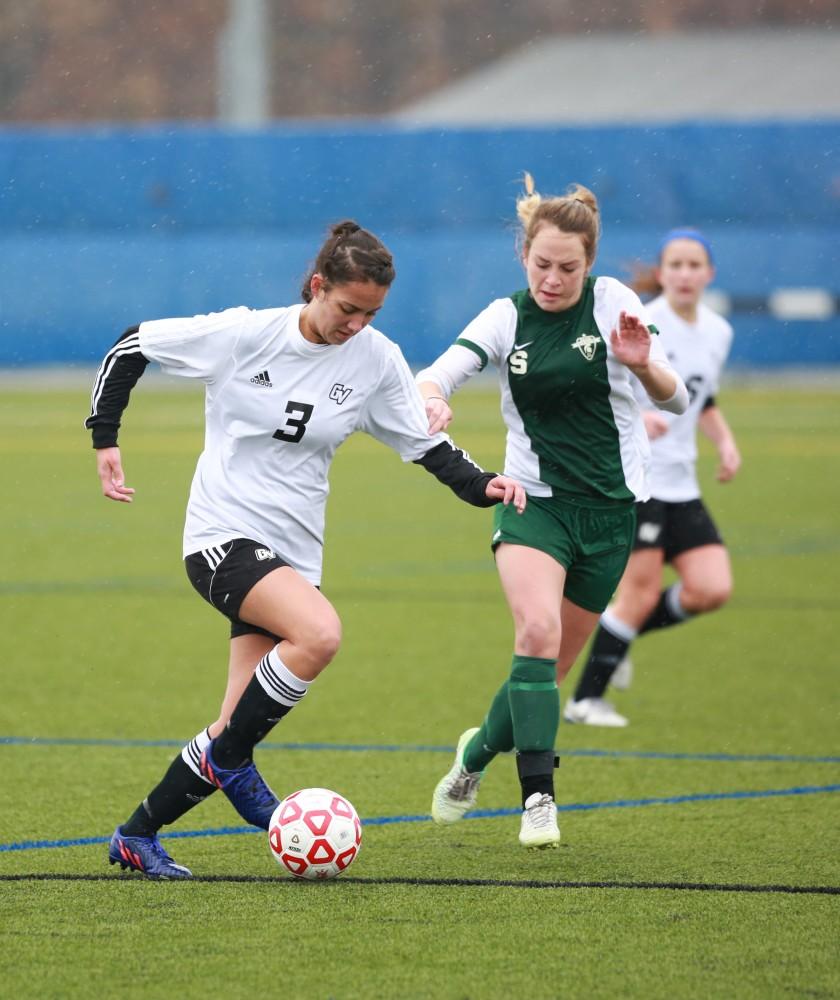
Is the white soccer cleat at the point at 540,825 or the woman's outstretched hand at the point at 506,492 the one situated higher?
the woman's outstretched hand at the point at 506,492

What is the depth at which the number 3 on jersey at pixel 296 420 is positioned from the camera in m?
4.80

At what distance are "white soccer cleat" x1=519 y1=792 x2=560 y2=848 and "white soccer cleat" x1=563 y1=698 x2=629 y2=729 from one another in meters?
2.29

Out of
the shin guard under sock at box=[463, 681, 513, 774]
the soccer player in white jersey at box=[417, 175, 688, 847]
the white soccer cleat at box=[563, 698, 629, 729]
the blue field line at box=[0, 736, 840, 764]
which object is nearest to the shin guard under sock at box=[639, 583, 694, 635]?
A: the white soccer cleat at box=[563, 698, 629, 729]

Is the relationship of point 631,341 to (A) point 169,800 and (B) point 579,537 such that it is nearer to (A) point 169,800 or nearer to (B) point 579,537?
(B) point 579,537

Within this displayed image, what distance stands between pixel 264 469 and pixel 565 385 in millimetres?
1017

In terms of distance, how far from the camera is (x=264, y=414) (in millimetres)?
4805

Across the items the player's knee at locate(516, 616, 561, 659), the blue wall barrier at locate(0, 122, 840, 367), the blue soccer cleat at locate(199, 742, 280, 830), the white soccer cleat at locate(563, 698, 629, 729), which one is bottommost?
the blue soccer cleat at locate(199, 742, 280, 830)

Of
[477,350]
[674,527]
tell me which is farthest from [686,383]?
[477,350]

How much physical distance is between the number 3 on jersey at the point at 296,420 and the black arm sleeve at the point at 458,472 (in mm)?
384

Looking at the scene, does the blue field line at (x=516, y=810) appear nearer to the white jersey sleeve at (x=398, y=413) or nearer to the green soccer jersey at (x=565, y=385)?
the green soccer jersey at (x=565, y=385)

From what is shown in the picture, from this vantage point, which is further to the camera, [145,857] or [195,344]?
[195,344]

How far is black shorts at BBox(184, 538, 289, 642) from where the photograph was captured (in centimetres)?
468

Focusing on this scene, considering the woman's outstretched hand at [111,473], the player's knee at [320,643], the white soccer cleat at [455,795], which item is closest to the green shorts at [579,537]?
the white soccer cleat at [455,795]

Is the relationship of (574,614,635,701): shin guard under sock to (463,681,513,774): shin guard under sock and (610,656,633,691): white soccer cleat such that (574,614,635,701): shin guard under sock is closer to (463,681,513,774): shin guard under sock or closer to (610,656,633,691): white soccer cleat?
(610,656,633,691): white soccer cleat
